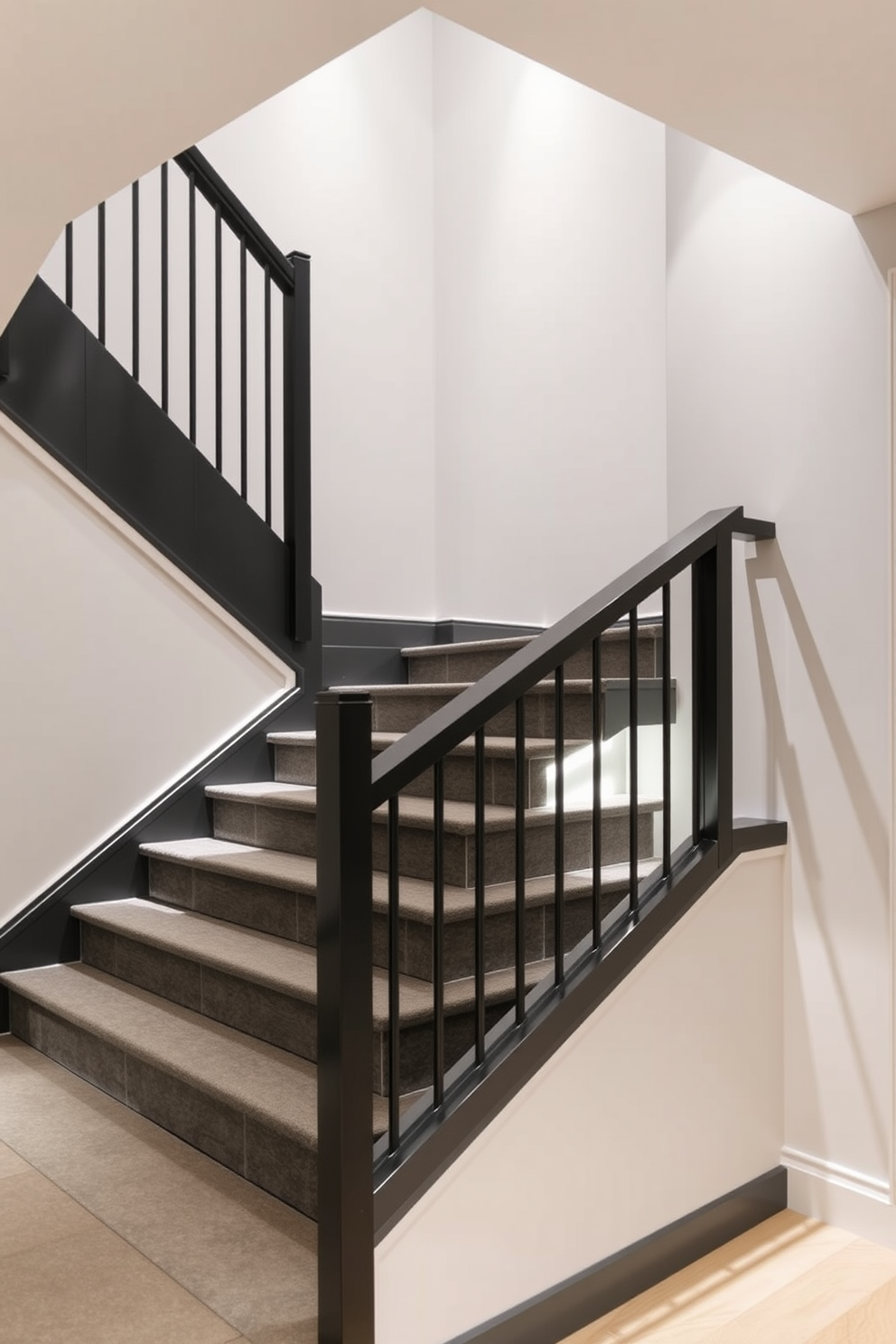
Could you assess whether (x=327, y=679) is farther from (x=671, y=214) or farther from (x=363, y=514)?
(x=671, y=214)

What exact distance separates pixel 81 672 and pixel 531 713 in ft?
4.69

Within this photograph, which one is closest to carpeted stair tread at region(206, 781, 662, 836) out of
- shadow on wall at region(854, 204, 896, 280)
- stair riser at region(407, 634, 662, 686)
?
stair riser at region(407, 634, 662, 686)

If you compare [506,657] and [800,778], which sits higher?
[506,657]

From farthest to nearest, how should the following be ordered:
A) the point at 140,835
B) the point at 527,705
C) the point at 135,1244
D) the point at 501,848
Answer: the point at 140,835
the point at 527,705
the point at 501,848
the point at 135,1244

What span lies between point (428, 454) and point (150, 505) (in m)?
1.80

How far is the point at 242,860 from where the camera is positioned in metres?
3.06

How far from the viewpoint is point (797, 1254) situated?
2197mm

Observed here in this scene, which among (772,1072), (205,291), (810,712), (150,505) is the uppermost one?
(205,291)

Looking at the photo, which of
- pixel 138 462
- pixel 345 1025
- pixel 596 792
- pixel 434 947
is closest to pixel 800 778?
pixel 596 792

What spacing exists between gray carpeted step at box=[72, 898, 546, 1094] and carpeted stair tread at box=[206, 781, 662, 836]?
344mm

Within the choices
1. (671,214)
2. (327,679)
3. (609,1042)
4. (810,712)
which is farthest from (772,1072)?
(327,679)

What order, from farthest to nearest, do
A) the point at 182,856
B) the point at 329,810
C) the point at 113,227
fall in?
1. the point at 113,227
2. the point at 182,856
3. the point at 329,810

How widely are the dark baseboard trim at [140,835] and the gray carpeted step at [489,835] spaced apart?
1.65 ft

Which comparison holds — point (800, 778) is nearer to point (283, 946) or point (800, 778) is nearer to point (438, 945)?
point (438, 945)
